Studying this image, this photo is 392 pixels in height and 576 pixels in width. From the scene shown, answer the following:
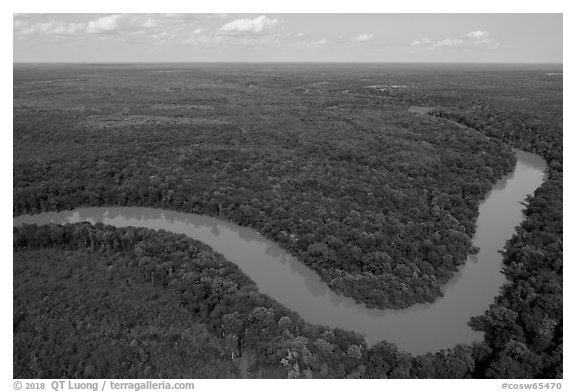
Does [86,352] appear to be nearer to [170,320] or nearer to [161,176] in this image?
[170,320]

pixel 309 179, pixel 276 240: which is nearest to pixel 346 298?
pixel 276 240

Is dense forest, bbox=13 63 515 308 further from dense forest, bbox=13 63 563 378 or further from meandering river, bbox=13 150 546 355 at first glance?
meandering river, bbox=13 150 546 355

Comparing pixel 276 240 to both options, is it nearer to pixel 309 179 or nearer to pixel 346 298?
pixel 346 298

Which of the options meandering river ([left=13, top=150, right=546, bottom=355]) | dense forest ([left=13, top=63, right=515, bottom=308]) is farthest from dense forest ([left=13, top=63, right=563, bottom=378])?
meandering river ([left=13, top=150, right=546, bottom=355])

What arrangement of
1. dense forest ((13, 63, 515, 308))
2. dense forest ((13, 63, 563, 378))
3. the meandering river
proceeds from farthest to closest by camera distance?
dense forest ((13, 63, 515, 308))
the meandering river
dense forest ((13, 63, 563, 378))

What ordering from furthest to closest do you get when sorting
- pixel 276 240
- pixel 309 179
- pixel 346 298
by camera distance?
pixel 309 179
pixel 276 240
pixel 346 298
